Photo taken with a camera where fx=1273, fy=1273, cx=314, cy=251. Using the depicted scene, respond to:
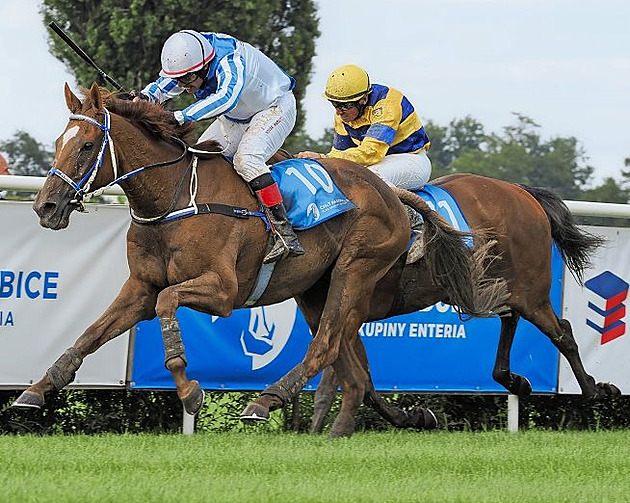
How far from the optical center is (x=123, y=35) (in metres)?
17.8

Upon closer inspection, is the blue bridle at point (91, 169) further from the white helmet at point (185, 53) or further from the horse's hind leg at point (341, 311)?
the horse's hind leg at point (341, 311)

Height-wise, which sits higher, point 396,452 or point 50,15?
point 50,15

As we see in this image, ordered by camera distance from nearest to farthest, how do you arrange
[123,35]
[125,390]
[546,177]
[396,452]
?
[396,452], [125,390], [123,35], [546,177]

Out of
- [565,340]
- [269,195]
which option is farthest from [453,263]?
[269,195]

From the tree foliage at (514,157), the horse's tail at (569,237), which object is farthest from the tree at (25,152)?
the horse's tail at (569,237)

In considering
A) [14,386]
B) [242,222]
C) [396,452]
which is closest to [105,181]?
[242,222]

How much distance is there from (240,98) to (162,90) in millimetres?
427

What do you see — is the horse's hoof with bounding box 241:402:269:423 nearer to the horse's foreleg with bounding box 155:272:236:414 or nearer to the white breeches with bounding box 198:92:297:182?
the horse's foreleg with bounding box 155:272:236:414

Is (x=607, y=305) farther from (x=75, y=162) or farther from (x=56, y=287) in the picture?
(x=75, y=162)

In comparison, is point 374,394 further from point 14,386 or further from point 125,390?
point 14,386

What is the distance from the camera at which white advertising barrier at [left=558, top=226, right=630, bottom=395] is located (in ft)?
26.2

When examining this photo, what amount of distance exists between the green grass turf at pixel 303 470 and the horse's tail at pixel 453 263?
0.85 meters

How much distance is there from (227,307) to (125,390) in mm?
1398

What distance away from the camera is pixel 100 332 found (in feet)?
19.5
